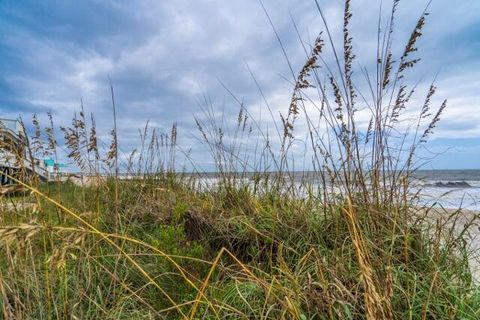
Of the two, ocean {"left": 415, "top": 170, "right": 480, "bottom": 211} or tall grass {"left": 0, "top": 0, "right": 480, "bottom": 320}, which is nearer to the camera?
tall grass {"left": 0, "top": 0, "right": 480, "bottom": 320}

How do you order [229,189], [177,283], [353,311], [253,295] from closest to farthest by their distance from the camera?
[353,311] < [253,295] < [177,283] < [229,189]

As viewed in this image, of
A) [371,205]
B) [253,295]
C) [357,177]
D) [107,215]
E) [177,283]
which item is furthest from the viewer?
[107,215]

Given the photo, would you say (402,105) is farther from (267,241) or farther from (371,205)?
(267,241)

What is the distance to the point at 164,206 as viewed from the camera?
4.15 meters

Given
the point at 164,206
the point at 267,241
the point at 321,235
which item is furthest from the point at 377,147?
the point at 164,206

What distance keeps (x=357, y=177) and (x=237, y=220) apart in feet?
3.99

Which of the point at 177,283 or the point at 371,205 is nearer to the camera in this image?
the point at 177,283

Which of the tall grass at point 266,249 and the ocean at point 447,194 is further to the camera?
the ocean at point 447,194

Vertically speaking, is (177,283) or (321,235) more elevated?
(321,235)

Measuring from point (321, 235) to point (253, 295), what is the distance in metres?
0.98

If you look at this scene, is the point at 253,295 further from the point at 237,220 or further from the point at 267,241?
the point at 237,220

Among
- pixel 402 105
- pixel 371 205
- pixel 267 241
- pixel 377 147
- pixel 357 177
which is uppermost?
pixel 402 105

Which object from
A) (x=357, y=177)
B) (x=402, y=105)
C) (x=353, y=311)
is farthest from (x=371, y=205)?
(x=353, y=311)

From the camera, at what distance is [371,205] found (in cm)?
267
